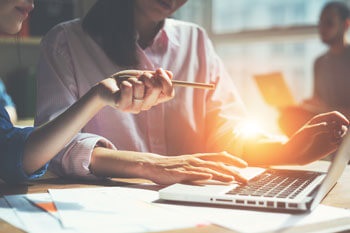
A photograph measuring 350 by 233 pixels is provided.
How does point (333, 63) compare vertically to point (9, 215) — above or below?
below

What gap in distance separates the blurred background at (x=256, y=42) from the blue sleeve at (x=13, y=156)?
91.3 inches

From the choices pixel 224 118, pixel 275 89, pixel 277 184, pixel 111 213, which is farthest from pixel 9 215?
pixel 275 89

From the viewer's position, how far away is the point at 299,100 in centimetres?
389

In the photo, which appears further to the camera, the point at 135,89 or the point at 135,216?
the point at 135,89

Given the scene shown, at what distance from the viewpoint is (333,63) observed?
140 inches

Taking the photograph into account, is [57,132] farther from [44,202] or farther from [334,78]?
[334,78]

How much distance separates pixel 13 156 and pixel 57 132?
12 cm

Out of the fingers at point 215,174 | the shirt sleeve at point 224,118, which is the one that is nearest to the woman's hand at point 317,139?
the shirt sleeve at point 224,118

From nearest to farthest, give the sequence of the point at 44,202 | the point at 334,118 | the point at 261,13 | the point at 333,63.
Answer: the point at 44,202
the point at 334,118
the point at 333,63
the point at 261,13

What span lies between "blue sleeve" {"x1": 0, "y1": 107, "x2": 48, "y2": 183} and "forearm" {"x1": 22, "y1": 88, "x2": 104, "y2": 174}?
0.01 metres

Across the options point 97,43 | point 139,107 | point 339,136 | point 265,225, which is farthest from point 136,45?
point 265,225

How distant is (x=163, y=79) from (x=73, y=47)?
531 millimetres

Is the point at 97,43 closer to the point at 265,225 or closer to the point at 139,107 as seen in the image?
the point at 139,107

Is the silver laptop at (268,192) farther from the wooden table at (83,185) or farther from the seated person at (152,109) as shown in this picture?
the seated person at (152,109)
